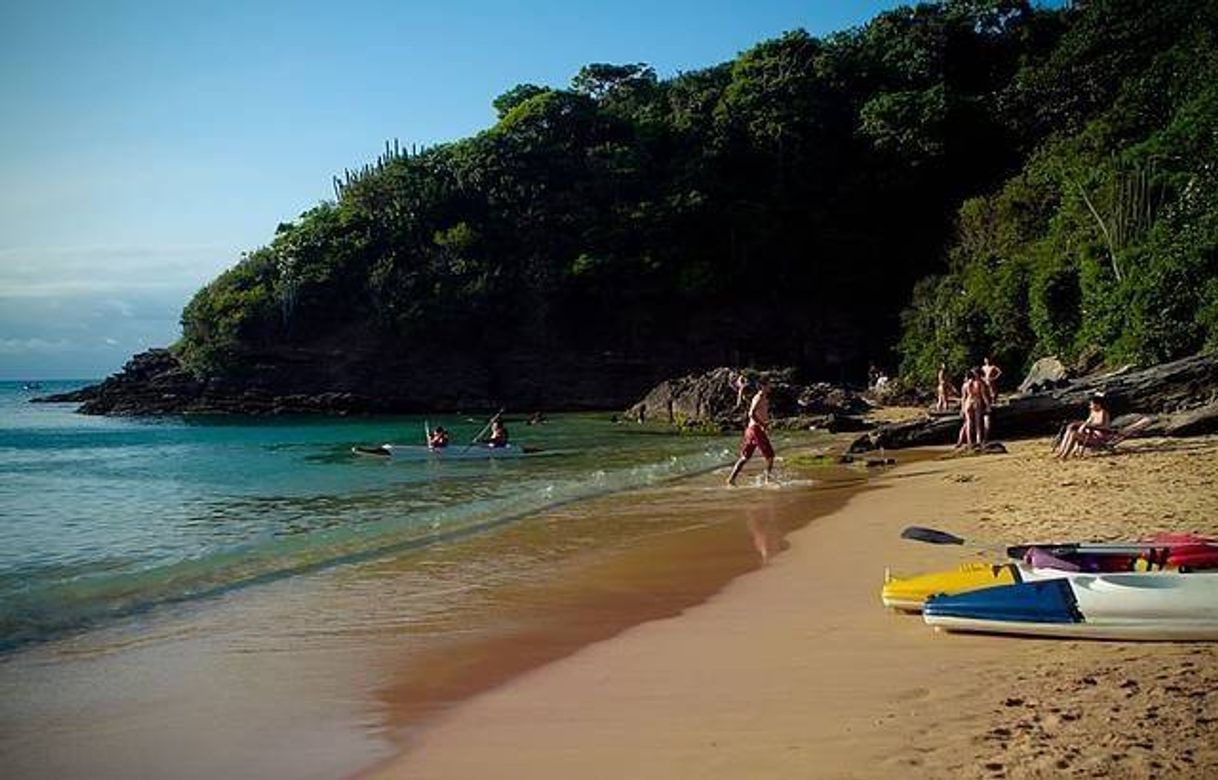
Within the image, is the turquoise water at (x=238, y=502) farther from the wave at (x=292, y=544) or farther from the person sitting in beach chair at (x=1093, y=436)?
the person sitting in beach chair at (x=1093, y=436)

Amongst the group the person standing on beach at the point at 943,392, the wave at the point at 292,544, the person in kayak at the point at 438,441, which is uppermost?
the person standing on beach at the point at 943,392

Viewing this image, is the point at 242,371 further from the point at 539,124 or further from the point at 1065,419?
the point at 1065,419

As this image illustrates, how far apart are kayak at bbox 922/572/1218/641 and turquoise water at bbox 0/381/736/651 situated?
7.79m

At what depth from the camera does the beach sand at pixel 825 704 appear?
417 centimetres

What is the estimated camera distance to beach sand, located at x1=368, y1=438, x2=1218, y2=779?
417 centimetres

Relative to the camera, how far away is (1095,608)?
5.85m

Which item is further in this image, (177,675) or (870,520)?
(870,520)

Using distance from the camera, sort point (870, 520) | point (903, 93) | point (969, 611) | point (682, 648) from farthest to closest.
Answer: point (903, 93)
point (870, 520)
point (682, 648)
point (969, 611)

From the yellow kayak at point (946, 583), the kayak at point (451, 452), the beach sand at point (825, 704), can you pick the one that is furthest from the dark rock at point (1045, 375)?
the yellow kayak at point (946, 583)

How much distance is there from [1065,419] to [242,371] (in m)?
48.2

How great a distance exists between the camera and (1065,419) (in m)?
20.8

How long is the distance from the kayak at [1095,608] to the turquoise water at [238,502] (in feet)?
25.6

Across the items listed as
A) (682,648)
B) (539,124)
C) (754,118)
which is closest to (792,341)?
(754,118)

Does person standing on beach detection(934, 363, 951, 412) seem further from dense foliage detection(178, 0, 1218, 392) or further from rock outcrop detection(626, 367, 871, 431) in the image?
dense foliage detection(178, 0, 1218, 392)
